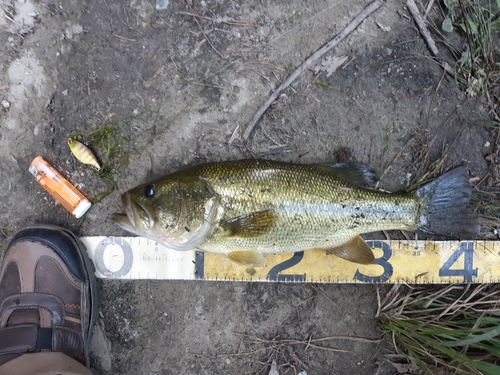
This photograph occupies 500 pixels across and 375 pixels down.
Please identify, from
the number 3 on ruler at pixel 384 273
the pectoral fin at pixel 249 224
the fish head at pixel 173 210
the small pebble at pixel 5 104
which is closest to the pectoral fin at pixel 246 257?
the pectoral fin at pixel 249 224

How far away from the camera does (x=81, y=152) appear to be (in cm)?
334

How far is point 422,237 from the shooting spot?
3.57 m

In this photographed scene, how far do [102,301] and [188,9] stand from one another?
288cm

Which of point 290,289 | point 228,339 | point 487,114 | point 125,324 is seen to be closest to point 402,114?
point 487,114

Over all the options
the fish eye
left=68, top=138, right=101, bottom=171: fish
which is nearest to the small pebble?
left=68, top=138, right=101, bottom=171: fish

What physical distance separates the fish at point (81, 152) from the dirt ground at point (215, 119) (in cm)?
13

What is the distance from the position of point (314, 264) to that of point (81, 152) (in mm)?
2380

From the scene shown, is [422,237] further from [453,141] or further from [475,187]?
[453,141]

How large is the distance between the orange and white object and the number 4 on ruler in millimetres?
3439

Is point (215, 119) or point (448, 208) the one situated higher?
point (215, 119)

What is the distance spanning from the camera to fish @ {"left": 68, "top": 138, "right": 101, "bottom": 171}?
333 centimetres

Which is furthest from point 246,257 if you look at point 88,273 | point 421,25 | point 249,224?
point 421,25

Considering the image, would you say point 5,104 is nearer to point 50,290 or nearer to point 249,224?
point 50,290

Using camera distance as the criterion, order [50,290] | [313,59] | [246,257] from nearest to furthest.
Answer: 1. [246,257]
2. [50,290]
3. [313,59]
